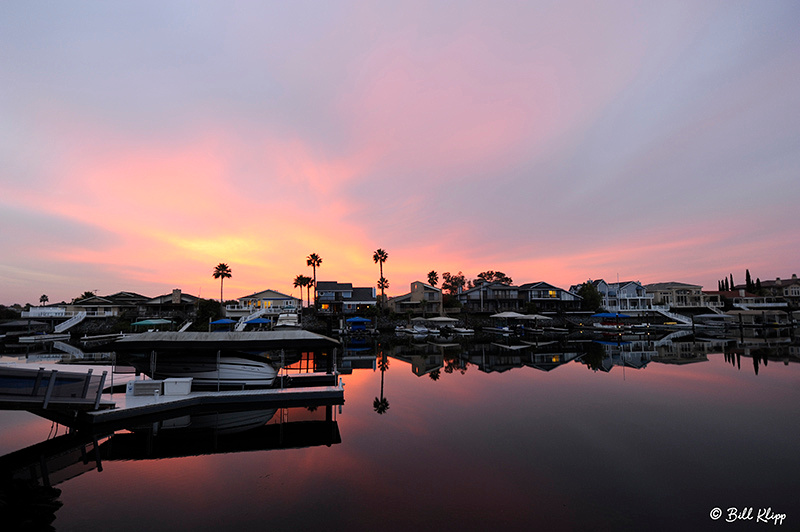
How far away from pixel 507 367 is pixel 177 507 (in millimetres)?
26407

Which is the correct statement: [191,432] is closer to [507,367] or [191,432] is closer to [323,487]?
[323,487]

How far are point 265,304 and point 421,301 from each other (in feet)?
109

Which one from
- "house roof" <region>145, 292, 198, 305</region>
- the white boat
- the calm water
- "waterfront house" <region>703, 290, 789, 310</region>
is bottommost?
the calm water

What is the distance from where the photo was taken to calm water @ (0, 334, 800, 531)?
8.48 m

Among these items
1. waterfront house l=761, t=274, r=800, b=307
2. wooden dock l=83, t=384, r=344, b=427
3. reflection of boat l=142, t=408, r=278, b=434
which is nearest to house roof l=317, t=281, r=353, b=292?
wooden dock l=83, t=384, r=344, b=427

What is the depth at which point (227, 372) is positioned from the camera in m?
18.6

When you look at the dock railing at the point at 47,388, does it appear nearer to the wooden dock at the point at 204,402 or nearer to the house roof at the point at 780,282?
the wooden dock at the point at 204,402

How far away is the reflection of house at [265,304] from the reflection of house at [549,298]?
2069 inches

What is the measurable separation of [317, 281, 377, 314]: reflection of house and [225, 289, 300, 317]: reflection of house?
19.8ft

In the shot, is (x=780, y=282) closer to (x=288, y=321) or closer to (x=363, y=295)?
(x=363, y=295)

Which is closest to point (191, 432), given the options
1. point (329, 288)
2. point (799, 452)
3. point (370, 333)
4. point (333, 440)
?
point (333, 440)

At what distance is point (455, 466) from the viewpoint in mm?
11180

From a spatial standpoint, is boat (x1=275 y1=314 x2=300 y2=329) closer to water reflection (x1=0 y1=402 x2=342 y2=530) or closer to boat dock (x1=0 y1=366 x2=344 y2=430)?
boat dock (x1=0 y1=366 x2=344 y2=430)

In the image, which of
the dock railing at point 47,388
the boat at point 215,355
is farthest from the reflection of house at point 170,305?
the dock railing at point 47,388
